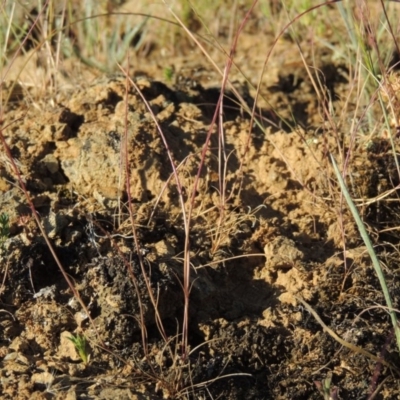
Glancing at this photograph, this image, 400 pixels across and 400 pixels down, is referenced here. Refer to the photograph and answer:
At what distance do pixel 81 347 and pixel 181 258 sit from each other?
42 centimetres

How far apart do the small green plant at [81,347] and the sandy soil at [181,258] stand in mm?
26

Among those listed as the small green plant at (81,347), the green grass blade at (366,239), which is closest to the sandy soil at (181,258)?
the small green plant at (81,347)

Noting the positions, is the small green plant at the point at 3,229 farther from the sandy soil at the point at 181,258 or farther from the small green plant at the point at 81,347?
the small green plant at the point at 81,347

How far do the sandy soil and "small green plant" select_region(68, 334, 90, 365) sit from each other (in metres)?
0.03

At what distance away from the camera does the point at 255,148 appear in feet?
9.22

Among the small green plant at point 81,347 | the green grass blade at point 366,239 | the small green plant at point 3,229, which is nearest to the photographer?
the green grass blade at point 366,239

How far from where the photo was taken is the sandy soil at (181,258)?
2141 millimetres

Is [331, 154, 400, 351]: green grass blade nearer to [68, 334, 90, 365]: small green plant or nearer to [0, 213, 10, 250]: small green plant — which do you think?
[68, 334, 90, 365]: small green plant

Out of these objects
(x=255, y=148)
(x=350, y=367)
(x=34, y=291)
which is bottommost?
(x=350, y=367)

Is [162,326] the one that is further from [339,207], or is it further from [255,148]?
[255,148]

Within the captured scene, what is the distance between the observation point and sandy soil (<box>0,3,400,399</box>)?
2.14 meters

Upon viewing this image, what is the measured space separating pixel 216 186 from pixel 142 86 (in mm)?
576

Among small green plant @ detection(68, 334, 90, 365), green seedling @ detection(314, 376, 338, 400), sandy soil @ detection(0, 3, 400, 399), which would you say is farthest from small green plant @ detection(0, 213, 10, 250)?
green seedling @ detection(314, 376, 338, 400)

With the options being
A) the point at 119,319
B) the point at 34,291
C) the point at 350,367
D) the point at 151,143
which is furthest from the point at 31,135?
the point at 350,367
